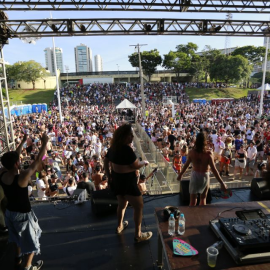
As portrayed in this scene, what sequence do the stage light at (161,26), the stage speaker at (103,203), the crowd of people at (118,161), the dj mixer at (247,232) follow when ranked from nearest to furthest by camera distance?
the dj mixer at (247,232) < the crowd of people at (118,161) < the stage speaker at (103,203) < the stage light at (161,26)

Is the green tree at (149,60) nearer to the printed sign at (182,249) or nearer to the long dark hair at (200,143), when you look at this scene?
the long dark hair at (200,143)

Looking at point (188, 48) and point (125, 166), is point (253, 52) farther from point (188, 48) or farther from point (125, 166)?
point (125, 166)

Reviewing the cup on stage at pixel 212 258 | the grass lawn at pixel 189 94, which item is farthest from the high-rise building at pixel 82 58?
the cup on stage at pixel 212 258

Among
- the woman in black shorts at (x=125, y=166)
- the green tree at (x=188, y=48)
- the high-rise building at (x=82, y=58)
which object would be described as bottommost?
the woman in black shorts at (x=125, y=166)

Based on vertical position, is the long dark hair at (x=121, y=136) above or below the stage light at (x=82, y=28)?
below

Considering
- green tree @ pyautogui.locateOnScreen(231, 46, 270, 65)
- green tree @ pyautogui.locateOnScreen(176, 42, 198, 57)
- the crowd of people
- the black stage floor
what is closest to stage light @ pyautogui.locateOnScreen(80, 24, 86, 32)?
the crowd of people

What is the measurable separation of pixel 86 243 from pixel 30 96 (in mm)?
44764

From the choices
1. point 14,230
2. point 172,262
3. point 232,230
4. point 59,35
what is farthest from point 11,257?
point 59,35

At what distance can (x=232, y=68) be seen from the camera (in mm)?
40719

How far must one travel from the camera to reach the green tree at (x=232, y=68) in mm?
40609

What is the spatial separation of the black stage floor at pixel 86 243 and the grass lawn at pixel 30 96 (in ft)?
128

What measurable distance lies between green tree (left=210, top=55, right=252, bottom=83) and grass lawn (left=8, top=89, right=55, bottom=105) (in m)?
31.9

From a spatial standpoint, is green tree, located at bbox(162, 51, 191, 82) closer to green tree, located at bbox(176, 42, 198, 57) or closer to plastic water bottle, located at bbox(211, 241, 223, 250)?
green tree, located at bbox(176, 42, 198, 57)

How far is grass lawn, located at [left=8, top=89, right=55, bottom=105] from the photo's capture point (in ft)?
129
